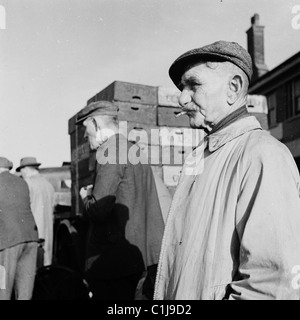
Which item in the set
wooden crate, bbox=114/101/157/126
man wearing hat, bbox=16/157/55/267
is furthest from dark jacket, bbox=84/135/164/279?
man wearing hat, bbox=16/157/55/267

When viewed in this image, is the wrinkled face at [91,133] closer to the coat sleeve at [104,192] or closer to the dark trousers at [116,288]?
the coat sleeve at [104,192]

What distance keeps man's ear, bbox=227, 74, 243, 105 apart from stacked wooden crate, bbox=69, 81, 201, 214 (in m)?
2.99

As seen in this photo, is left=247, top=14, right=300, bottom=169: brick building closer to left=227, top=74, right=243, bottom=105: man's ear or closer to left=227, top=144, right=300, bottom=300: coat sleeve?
left=227, top=74, right=243, bottom=105: man's ear

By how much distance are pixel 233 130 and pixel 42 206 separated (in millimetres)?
4607

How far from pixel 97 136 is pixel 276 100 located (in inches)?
540

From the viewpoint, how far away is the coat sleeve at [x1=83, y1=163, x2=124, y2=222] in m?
3.27

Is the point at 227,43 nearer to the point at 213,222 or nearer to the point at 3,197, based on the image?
the point at 213,222

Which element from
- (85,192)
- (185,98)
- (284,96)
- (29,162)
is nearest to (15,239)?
(85,192)

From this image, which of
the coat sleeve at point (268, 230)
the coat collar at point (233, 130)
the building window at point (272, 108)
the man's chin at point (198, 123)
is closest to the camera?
the coat sleeve at point (268, 230)

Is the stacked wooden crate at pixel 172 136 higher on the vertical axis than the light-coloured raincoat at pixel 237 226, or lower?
higher

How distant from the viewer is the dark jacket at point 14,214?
174 inches

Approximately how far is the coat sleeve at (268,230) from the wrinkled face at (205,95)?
286mm

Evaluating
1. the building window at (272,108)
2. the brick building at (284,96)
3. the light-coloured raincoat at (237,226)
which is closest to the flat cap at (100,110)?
the light-coloured raincoat at (237,226)

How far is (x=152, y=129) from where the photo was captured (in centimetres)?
504
